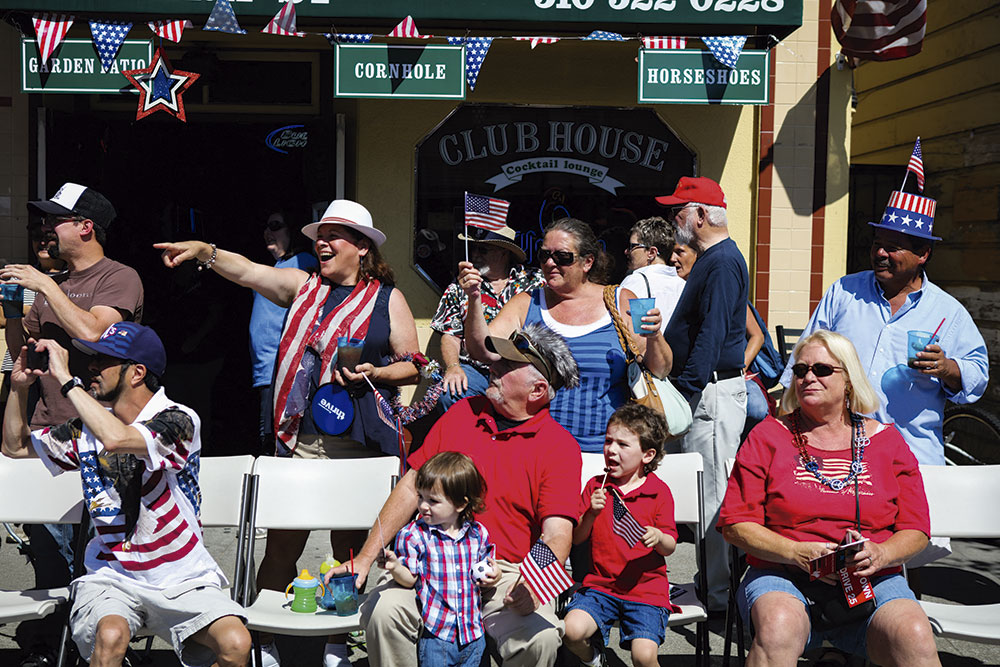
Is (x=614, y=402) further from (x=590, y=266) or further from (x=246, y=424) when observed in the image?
(x=246, y=424)

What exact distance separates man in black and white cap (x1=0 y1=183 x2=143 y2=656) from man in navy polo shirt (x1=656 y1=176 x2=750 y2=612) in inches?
98.8

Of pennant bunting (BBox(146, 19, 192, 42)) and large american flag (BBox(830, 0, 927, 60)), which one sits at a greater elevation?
large american flag (BBox(830, 0, 927, 60))

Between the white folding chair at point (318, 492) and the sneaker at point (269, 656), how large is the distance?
0.49 meters

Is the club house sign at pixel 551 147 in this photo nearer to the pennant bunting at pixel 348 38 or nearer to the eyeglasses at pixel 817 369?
the pennant bunting at pixel 348 38

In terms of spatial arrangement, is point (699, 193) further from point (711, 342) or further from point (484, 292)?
point (484, 292)

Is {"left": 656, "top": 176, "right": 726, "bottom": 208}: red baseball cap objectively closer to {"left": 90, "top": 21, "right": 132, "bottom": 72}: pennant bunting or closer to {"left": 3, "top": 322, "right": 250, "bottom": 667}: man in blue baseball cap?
{"left": 3, "top": 322, "right": 250, "bottom": 667}: man in blue baseball cap

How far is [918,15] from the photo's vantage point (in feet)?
22.9

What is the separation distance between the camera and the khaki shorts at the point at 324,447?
4668mm

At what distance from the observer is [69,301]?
14.2 ft

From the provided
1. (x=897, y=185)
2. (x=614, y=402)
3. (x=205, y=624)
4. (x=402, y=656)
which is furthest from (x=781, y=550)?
(x=897, y=185)

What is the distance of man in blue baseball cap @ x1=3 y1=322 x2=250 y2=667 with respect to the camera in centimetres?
364

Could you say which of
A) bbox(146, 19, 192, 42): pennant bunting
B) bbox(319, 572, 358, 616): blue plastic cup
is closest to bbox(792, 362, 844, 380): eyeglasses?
bbox(319, 572, 358, 616): blue plastic cup

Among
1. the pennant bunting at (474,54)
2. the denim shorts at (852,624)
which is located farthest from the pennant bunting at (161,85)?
the denim shorts at (852,624)

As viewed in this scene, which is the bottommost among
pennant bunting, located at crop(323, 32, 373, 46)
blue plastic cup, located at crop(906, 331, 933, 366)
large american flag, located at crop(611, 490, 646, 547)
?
large american flag, located at crop(611, 490, 646, 547)
